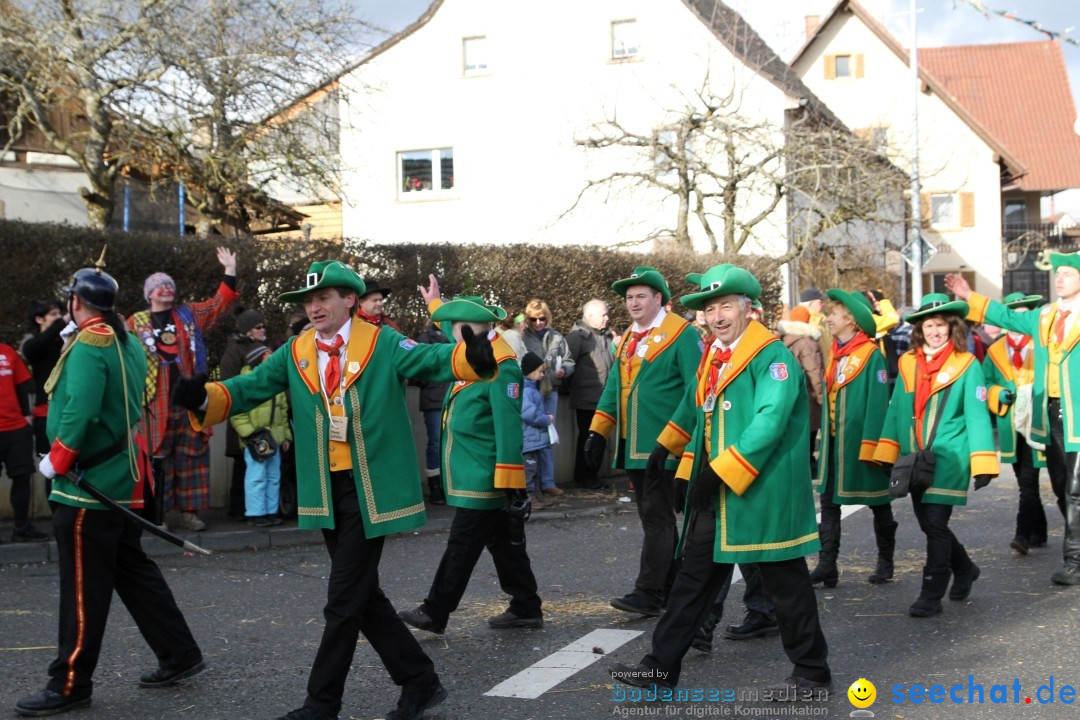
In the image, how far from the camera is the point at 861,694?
5.15 m

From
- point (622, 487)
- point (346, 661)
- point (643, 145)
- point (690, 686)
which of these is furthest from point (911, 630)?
point (643, 145)

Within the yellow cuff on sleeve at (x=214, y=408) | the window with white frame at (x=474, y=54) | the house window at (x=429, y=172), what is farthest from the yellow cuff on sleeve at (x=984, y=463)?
the window with white frame at (x=474, y=54)

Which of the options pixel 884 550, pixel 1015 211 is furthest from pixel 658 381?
pixel 1015 211

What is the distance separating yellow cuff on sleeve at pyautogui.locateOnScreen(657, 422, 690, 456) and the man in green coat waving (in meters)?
0.88

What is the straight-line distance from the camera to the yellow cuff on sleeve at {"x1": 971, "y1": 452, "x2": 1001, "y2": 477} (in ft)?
22.3

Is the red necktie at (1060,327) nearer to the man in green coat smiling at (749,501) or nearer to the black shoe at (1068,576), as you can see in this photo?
the black shoe at (1068,576)

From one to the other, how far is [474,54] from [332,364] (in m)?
27.3

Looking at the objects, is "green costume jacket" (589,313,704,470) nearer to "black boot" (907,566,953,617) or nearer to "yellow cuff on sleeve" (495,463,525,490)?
"yellow cuff on sleeve" (495,463,525,490)

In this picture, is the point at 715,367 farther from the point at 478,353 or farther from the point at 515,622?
the point at 515,622

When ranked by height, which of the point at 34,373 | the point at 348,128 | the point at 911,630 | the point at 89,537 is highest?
the point at 348,128

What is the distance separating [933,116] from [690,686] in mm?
40100

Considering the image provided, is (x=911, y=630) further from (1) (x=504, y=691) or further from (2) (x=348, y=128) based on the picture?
(2) (x=348, y=128)

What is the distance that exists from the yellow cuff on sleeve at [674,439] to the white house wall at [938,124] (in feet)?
127

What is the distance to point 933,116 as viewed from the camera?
42250 millimetres
